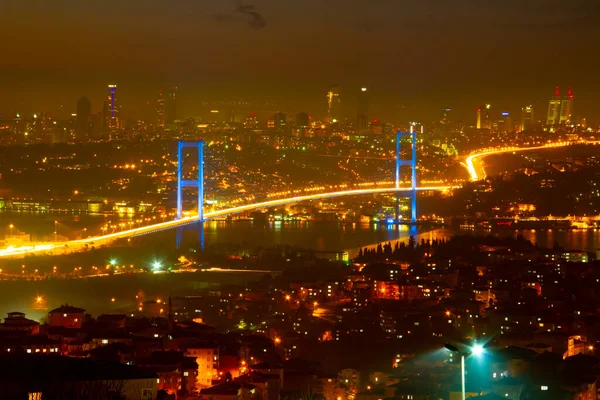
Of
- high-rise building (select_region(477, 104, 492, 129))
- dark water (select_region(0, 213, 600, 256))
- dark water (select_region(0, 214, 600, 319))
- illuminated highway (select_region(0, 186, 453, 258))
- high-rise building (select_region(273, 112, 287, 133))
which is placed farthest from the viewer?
high-rise building (select_region(477, 104, 492, 129))

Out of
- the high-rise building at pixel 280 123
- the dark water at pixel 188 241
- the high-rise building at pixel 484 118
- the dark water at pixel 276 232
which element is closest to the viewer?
the dark water at pixel 188 241

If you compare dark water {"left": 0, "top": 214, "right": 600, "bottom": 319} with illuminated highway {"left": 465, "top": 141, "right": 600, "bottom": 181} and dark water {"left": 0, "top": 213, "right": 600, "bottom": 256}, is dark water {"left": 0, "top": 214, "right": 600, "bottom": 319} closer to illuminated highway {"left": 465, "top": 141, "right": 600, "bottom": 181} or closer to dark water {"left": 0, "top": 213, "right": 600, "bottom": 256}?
dark water {"left": 0, "top": 213, "right": 600, "bottom": 256}

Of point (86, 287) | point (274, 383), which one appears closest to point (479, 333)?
point (274, 383)

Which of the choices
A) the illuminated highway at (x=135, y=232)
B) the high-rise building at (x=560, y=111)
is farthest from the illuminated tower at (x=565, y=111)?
the illuminated highway at (x=135, y=232)

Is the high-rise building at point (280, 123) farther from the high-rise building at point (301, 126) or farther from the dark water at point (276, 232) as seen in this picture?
the dark water at point (276, 232)

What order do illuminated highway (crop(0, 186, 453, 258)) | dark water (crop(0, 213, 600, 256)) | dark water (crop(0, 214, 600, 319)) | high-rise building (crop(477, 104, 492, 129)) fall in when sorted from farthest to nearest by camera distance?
high-rise building (crop(477, 104, 492, 129))
dark water (crop(0, 213, 600, 256))
illuminated highway (crop(0, 186, 453, 258))
dark water (crop(0, 214, 600, 319))

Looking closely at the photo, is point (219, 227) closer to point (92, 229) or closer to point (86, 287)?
point (92, 229)

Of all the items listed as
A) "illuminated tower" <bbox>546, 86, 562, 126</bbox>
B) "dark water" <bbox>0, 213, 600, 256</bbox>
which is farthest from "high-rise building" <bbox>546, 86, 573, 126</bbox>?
"dark water" <bbox>0, 213, 600, 256</bbox>


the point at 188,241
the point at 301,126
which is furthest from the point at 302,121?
the point at 188,241
